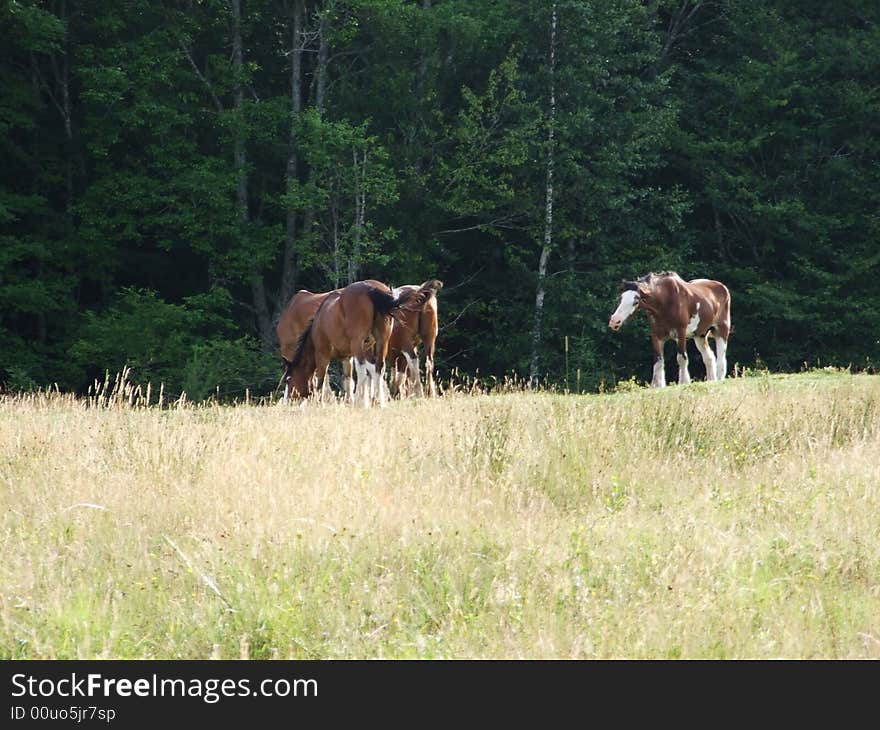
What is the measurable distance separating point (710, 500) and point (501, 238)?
24.9 metres

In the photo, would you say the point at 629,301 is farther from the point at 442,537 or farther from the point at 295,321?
the point at 442,537

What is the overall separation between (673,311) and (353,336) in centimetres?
611

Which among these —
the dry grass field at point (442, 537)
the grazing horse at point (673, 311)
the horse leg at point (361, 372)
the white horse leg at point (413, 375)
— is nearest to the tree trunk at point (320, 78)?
the white horse leg at point (413, 375)

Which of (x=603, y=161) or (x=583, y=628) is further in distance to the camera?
(x=603, y=161)

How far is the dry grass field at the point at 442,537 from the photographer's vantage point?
6547 millimetres

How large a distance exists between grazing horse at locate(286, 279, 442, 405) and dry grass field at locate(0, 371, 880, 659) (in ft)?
17.0

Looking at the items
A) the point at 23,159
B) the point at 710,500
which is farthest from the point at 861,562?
the point at 23,159

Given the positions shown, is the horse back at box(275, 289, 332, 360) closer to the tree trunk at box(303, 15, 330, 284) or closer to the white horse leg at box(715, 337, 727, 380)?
the white horse leg at box(715, 337, 727, 380)

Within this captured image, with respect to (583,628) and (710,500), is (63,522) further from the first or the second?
(710,500)

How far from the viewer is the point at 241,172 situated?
31828 mm

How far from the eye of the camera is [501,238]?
33719mm

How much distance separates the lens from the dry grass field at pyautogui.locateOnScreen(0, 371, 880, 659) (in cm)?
655
